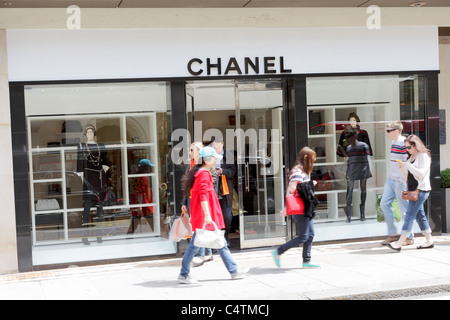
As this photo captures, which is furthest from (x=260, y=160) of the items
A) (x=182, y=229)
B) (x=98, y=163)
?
(x=98, y=163)

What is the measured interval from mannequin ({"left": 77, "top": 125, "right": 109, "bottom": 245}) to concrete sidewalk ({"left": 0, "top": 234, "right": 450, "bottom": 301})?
105cm

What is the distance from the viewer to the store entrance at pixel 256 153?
9.64m

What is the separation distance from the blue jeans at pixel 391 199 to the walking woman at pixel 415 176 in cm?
27

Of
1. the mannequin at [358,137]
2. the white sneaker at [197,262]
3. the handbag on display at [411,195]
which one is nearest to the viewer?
the white sneaker at [197,262]

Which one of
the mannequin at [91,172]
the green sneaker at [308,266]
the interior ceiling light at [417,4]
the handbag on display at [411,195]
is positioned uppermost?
the interior ceiling light at [417,4]

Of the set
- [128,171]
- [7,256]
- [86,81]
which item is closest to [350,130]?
[128,171]

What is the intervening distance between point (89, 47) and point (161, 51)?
1.03m

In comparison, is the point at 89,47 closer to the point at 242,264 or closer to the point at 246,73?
the point at 246,73

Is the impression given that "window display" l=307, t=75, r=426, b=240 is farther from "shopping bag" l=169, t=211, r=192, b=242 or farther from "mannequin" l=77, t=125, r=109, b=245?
"mannequin" l=77, t=125, r=109, b=245

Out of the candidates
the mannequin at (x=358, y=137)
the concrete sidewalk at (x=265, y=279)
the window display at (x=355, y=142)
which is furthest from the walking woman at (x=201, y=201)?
the mannequin at (x=358, y=137)

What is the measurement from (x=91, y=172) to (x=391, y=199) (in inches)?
179

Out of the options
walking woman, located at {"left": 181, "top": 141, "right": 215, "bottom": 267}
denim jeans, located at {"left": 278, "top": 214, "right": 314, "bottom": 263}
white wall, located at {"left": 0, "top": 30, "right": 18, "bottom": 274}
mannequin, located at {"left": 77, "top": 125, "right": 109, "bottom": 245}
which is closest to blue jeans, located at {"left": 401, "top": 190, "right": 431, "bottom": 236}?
denim jeans, located at {"left": 278, "top": 214, "right": 314, "bottom": 263}

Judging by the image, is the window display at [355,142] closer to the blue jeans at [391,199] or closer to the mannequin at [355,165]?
the mannequin at [355,165]

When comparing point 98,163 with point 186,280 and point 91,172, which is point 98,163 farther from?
point 186,280
